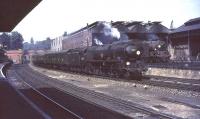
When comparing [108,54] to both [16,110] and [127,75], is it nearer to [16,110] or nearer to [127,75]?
[127,75]

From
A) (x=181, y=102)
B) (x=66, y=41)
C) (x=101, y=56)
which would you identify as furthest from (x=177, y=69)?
(x=66, y=41)

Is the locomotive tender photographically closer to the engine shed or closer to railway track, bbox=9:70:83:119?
the engine shed

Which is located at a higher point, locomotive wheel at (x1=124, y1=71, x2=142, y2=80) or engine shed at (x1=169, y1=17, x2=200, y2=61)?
engine shed at (x1=169, y1=17, x2=200, y2=61)

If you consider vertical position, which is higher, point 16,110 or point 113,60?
point 113,60

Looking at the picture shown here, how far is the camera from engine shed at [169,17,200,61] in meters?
42.5

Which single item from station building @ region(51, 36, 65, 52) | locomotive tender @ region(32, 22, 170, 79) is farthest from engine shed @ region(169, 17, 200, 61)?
station building @ region(51, 36, 65, 52)

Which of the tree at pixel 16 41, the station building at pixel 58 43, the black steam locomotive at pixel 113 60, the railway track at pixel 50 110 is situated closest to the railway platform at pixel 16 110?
the railway track at pixel 50 110

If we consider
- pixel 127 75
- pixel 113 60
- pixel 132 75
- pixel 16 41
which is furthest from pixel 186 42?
pixel 16 41

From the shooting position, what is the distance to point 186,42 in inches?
1761

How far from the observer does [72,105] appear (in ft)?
49.8

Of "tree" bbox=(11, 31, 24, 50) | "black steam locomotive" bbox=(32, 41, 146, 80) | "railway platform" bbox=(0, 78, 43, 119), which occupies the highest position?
"tree" bbox=(11, 31, 24, 50)

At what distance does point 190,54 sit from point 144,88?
81.9 feet

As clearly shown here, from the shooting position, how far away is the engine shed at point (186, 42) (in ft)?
140

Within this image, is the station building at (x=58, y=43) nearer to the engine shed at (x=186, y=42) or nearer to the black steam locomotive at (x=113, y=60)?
the engine shed at (x=186, y=42)
